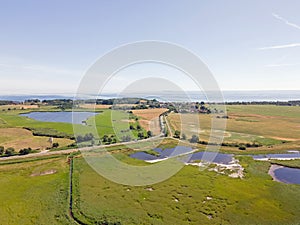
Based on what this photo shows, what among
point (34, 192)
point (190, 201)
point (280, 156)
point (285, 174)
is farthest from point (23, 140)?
point (280, 156)

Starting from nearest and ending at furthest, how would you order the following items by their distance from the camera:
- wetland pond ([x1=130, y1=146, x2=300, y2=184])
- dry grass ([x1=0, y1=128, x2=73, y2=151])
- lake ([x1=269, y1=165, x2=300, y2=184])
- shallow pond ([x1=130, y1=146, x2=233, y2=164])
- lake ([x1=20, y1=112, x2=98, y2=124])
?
lake ([x1=269, y1=165, x2=300, y2=184]) < wetland pond ([x1=130, y1=146, x2=300, y2=184]) < shallow pond ([x1=130, y1=146, x2=233, y2=164]) < dry grass ([x1=0, y1=128, x2=73, y2=151]) < lake ([x1=20, y1=112, x2=98, y2=124])

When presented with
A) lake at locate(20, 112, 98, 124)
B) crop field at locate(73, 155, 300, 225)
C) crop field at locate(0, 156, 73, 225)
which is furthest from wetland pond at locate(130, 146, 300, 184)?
lake at locate(20, 112, 98, 124)

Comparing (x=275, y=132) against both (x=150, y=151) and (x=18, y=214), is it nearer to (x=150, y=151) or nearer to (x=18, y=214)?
(x=150, y=151)

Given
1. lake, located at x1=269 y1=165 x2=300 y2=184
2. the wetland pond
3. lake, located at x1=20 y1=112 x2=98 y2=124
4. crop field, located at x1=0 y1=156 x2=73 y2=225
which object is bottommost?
crop field, located at x1=0 y1=156 x2=73 y2=225

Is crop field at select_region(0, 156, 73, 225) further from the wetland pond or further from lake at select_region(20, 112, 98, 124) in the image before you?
lake at select_region(20, 112, 98, 124)

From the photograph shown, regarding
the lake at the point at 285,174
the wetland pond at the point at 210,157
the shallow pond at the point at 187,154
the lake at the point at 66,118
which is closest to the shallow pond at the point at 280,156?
the wetland pond at the point at 210,157

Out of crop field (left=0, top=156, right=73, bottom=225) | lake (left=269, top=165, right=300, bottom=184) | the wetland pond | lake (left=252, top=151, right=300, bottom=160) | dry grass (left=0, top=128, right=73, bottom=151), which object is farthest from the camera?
dry grass (left=0, top=128, right=73, bottom=151)

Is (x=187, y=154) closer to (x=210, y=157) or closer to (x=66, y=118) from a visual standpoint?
(x=210, y=157)
